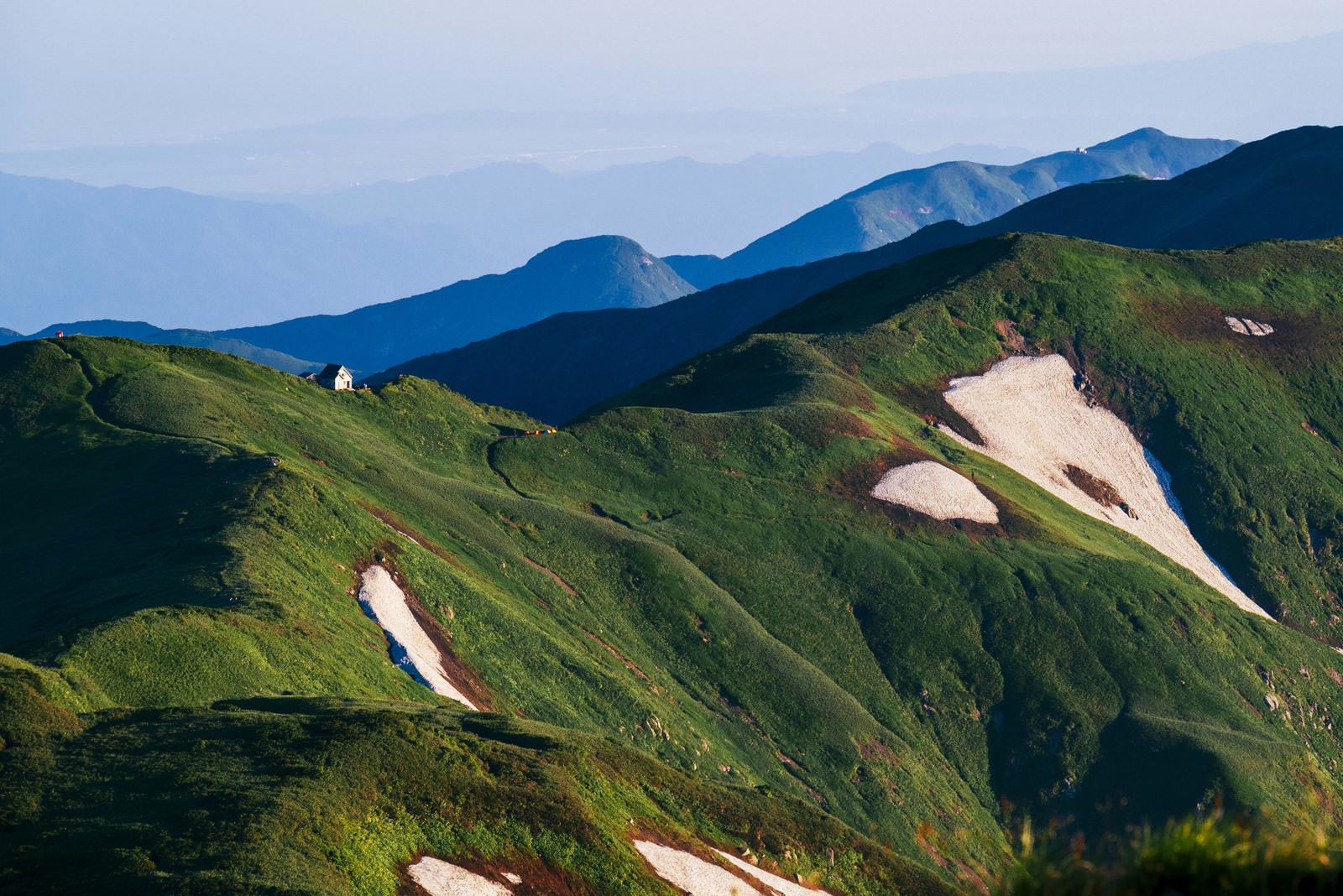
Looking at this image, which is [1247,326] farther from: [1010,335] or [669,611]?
[669,611]

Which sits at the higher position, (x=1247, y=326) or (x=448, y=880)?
(x=1247, y=326)

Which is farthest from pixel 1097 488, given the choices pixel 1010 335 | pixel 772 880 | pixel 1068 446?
pixel 772 880

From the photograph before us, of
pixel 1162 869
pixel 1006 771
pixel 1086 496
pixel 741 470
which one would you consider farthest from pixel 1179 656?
pixel 1162 869

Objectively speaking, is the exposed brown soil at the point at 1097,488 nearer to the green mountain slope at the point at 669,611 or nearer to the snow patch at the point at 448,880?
the green mountain slope at the point at 669,611

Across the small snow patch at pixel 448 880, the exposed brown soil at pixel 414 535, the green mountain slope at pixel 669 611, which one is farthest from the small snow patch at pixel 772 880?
the exposed brown soil at pixel 414 535

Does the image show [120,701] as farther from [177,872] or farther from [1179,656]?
[1179,656]

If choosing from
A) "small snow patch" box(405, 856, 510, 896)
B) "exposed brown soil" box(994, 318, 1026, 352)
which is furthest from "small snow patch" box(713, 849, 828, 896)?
"exposed brown soil" box(994, 318, 1026, 352)

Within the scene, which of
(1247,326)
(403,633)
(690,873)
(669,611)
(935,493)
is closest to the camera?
(690,873)
